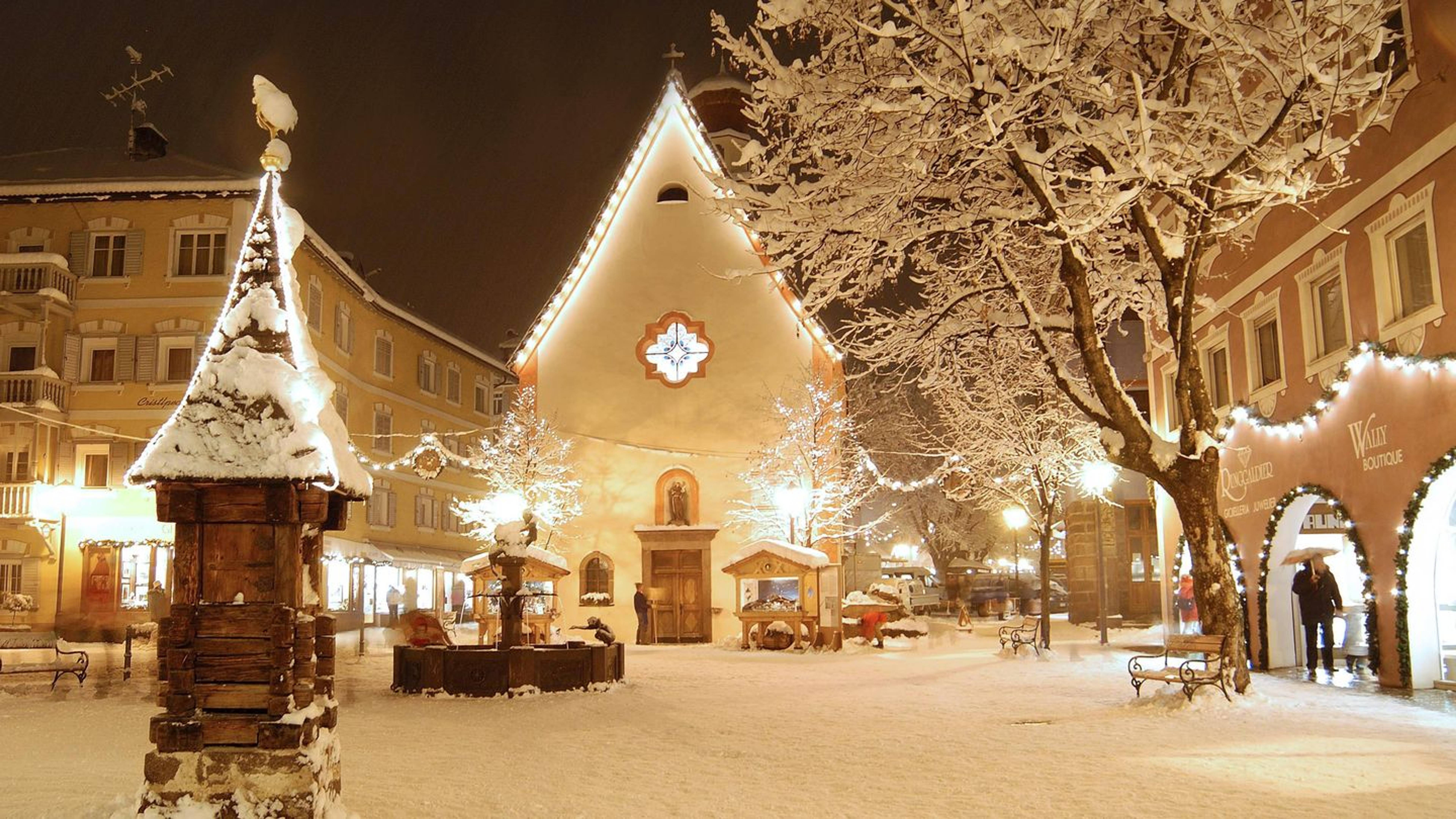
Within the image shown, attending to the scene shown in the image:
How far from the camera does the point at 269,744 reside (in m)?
7.60

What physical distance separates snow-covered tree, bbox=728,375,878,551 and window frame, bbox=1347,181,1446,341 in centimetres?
1591

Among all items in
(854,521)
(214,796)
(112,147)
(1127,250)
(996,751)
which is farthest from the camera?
(854,521)

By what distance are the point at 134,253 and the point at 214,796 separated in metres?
30.8

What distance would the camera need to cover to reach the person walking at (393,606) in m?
32.0

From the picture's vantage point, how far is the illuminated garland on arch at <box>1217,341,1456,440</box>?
14352 millimetres

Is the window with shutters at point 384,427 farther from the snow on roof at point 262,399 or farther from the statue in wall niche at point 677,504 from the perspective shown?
the snow on roof at point 262,399

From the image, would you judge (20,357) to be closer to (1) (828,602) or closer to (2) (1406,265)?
(1) (828,602)

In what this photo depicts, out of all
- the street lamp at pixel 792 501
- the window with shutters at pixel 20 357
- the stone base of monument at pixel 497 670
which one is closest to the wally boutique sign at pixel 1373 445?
the stone base of monument at pixel 497 670

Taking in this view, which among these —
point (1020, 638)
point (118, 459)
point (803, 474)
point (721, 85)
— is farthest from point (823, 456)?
point (118, 459)

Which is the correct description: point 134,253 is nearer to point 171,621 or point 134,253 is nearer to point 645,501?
point 645,501

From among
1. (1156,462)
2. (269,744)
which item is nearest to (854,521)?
(1156,462)

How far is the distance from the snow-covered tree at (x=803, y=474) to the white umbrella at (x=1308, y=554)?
12858mm

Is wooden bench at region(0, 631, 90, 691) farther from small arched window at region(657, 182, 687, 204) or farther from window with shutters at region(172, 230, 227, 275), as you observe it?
small arched window at region(657, 182, 687, 204)

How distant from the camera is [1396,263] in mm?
15531
